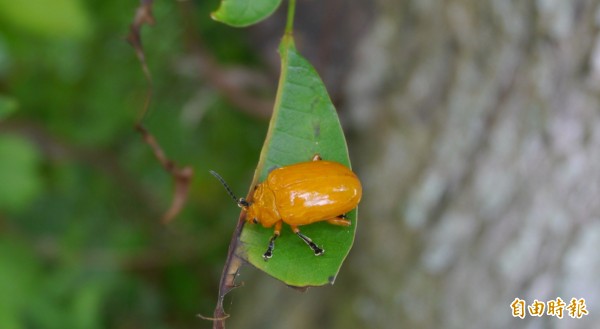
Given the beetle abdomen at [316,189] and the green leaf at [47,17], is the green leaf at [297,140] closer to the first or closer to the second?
the beetle abdomen at [316,189]

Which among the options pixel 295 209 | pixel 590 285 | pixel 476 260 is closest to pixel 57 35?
pixel 295 209

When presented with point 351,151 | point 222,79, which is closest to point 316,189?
point 351,151

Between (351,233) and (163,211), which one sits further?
(163,211)

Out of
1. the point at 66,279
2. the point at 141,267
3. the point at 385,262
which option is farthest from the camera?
the point at 141,267

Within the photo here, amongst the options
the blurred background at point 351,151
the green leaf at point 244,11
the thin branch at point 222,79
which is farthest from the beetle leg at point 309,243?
the thin branch at point 222,79

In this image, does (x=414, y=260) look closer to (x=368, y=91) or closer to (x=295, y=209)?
(x=368, y=91)

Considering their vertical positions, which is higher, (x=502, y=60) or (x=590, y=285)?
(x=502, y=60)
